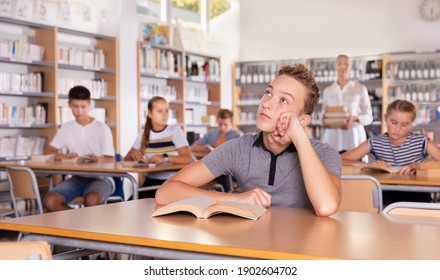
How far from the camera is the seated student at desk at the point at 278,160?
206cm

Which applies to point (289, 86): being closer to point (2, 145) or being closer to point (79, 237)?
point (79, 237)

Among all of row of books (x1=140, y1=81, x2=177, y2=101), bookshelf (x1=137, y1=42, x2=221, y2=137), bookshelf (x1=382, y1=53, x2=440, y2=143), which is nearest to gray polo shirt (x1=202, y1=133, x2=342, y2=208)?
bookshelf (x1=137, y1=42, x2=221, y2=137)

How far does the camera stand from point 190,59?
966cm

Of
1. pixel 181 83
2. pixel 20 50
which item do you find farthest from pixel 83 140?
pixel 181 83

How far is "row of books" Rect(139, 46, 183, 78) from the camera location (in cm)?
852

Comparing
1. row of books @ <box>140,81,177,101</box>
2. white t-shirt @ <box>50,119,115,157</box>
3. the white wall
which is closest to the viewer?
white t-shirt @ <box>50,119,115,157</box>

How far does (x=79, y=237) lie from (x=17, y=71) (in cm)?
576

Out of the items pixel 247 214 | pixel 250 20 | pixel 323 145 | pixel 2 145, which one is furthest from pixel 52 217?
pixel 250 20

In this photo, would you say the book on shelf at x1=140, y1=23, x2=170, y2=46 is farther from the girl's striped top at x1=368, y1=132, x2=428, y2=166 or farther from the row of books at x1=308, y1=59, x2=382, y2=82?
the girl's striped top at x1=368, y1=132, x2=428, y2=166

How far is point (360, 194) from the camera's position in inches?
118

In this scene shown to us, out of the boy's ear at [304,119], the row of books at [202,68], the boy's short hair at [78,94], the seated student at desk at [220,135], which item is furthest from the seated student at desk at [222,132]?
the boy's ear at [304,119]

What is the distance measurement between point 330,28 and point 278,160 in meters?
8.11

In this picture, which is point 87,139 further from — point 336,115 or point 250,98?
point 250,98

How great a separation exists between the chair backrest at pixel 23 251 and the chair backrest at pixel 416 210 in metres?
1.19
